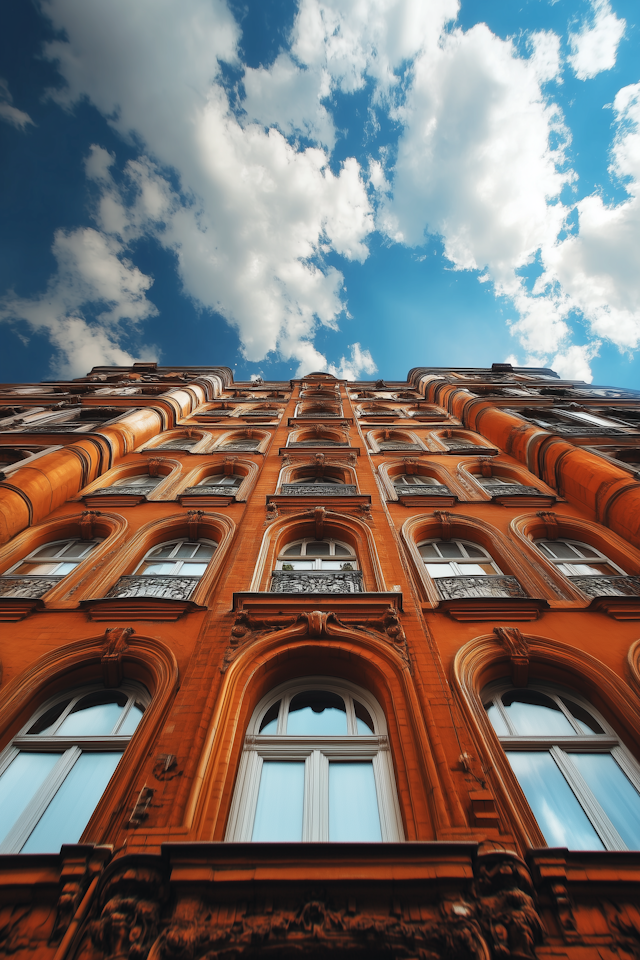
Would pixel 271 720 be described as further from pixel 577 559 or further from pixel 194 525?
pixel 577 559

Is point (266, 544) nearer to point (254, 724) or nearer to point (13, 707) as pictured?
point (254, 724)

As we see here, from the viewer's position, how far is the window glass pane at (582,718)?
6544mm

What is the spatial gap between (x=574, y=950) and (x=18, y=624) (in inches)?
330

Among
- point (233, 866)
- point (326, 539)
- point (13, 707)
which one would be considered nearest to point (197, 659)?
point (13, 707)

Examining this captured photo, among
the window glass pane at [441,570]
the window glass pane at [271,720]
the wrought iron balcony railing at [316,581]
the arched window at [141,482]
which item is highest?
the arched window at [141,482]

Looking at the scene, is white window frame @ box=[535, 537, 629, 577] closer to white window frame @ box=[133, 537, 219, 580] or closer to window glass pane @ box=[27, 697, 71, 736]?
white window frame @ box=[133, 537, 219, 580]

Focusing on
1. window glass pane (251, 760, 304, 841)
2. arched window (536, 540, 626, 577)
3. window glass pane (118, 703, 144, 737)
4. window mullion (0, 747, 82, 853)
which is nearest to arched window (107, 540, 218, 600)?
window glass pane (118, 703, 144, 737)

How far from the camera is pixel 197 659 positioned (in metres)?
6.97

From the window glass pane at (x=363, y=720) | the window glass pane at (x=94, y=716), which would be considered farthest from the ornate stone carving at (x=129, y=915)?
the window glass pane at (x=363, y=720)

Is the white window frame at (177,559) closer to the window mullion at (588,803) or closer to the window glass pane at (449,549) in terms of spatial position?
the window glass pane at (449,549)

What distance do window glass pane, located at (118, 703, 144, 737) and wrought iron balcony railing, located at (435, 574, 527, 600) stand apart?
5.29 m

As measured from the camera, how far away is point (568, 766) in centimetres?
595

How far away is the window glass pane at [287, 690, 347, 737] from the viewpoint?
6391 millimetres

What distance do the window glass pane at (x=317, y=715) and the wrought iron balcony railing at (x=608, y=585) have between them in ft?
17.4
